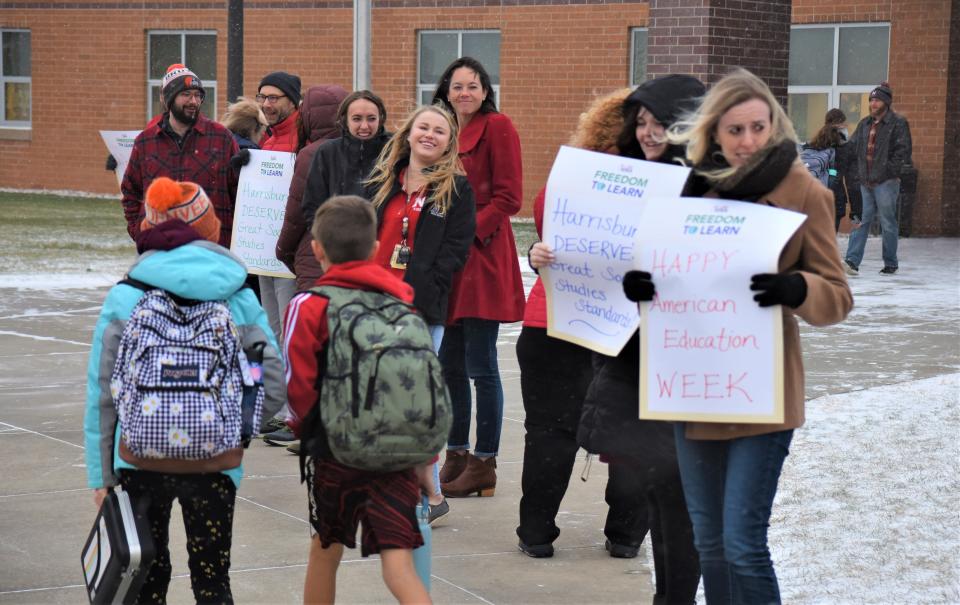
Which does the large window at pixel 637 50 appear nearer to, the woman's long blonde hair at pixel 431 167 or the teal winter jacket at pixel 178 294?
the woman's long blonde hair at pixel 431 167

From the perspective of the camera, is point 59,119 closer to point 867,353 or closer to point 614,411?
point 867,353

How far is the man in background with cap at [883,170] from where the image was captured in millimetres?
15250

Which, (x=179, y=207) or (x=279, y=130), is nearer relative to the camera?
(x=179, y=207)

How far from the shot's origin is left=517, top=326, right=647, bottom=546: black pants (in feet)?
17.7

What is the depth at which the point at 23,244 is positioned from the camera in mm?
17250

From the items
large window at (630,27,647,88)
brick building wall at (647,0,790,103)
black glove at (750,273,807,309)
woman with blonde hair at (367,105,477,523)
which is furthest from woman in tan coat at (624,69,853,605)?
large window at (630,27,647,88)

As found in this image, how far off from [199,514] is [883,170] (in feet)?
41.9

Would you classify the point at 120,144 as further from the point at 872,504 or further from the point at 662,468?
the point at 662,468

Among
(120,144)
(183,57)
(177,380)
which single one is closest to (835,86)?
(183,57)

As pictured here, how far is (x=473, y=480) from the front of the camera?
627cm

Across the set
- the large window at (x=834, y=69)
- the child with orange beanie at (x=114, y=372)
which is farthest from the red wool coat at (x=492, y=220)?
the large window at (x=834, y=69)

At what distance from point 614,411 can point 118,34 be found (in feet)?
78.0

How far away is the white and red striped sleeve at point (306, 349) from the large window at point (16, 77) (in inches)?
1003

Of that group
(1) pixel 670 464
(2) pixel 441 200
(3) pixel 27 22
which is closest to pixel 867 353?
(2) pixel 441 200
